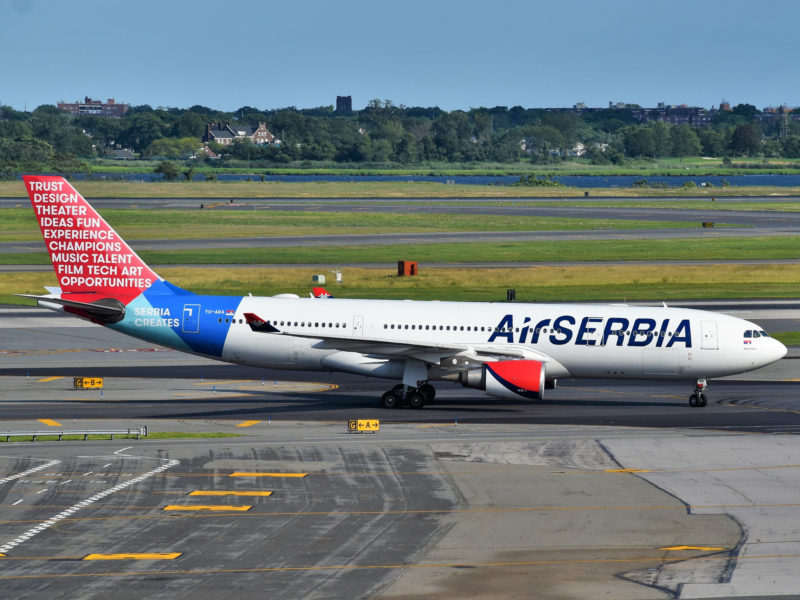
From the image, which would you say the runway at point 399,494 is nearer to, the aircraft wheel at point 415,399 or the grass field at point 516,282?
the aircraft wheel at point 415,399

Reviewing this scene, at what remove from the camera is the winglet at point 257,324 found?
→ 4769 cm

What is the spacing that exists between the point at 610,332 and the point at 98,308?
2255 centimetres

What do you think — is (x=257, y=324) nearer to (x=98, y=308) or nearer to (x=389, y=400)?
(x=389, y=400)

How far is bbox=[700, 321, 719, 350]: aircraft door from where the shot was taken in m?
48.8

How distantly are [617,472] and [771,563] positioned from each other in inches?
388

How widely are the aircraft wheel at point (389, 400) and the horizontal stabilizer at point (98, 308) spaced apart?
Result: 40.5 feet

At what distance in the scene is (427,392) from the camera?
49594 millimetres

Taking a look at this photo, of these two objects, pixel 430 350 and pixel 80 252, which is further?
pixel 80 252

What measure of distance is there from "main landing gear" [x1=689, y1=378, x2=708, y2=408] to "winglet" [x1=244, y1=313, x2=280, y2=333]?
1831cm

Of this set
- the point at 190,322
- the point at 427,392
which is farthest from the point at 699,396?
the point at 190,322

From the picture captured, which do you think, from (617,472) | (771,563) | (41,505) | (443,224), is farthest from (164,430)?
(443,224)

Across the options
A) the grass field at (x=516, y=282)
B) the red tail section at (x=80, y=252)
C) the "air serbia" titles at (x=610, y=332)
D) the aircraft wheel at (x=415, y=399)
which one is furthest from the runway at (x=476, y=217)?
the "air serbia" titles at (x=610, y=332)

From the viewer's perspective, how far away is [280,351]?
5028cm

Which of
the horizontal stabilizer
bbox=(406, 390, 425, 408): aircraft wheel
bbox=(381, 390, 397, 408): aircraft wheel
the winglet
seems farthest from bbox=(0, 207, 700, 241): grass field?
bbox=(406, 390, 425, 408): aircraft wheel
